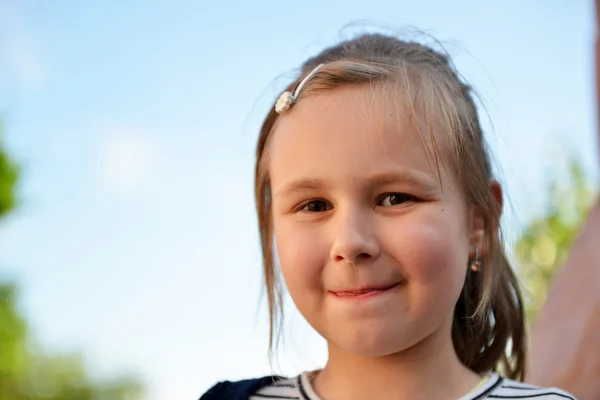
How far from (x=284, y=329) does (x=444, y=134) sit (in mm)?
739

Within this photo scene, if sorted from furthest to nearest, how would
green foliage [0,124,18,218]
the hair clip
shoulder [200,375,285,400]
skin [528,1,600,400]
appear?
green foliage [0,124,18,218], skin [528,1,600,400], shoulder [200,375,285,400], the hair clip

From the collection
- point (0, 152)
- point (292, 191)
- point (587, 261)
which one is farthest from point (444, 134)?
point (0, 152)

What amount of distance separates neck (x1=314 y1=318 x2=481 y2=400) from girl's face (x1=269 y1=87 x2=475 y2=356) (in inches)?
3.7

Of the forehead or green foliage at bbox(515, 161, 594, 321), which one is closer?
the forehead

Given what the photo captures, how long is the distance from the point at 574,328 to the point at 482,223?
2.67 ft

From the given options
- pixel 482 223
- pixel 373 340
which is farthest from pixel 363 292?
pixel 482 223

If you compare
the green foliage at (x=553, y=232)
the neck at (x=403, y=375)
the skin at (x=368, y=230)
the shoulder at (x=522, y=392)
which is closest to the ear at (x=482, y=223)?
the skin at (x=368, y=230)

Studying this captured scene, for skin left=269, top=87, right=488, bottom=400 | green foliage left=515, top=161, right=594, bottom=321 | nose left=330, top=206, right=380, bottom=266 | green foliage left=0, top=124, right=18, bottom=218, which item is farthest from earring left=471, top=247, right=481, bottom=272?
green foliage left=0, top=124, right=18, bottom=218

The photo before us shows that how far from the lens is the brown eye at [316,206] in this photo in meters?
1.69

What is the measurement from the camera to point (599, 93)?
306cm

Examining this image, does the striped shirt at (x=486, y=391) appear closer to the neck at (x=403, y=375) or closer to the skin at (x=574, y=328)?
the neck at (x=403, y=375)

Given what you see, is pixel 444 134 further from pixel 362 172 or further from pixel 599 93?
pixel 599 93

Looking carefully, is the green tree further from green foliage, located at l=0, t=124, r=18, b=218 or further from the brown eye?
the brown eye

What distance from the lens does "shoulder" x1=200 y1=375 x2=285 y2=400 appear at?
6.46 feet
